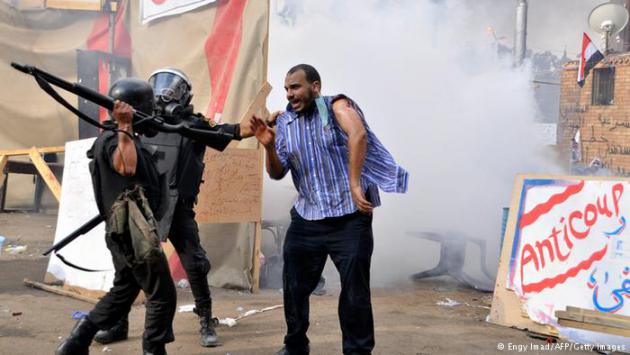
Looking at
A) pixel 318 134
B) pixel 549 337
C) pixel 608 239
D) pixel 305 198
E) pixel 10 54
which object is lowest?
pixel 549 337

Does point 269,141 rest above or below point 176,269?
above

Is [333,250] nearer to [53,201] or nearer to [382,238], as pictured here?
[382,238]

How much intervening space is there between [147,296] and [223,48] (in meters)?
3.46

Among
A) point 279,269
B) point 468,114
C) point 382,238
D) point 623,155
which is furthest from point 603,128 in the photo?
point 279,269

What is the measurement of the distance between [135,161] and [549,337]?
→ 117 inches

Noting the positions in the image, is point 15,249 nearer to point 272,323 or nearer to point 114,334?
point 114,334

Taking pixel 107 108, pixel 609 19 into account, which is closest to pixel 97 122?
pixel 107 108

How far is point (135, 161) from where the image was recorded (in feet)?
9.89

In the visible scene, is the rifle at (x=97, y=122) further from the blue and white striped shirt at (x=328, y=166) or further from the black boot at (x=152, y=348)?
the black boot at (x=152, y=348)

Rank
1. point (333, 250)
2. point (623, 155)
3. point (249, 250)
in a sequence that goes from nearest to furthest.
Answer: point (333, 250) < point (249, 250) < point (623, 155)

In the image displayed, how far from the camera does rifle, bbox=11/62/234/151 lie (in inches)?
109

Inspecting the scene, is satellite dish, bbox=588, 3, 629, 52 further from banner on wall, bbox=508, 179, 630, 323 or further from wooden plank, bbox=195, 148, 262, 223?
wooden plank, bbox=195, 148, 262, 223

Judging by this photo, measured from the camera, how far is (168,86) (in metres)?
4.06

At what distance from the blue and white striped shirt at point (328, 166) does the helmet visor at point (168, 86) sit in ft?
3.22
